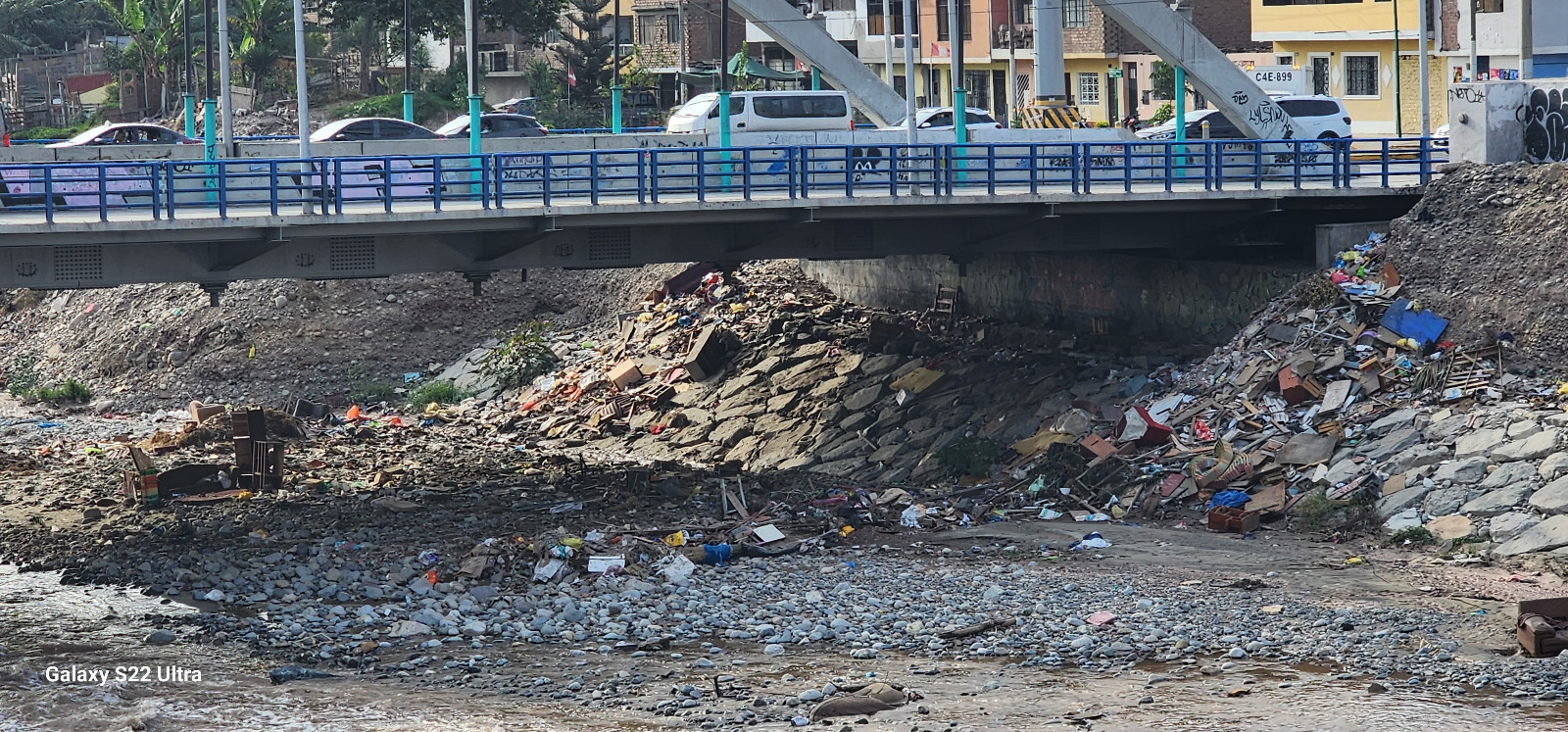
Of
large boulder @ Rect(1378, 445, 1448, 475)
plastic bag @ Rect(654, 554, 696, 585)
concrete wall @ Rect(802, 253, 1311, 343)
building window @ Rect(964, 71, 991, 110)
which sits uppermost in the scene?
building window @ Rect(964, 71, 991, 110)

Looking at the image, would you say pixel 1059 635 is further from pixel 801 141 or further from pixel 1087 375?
pixel 801 141

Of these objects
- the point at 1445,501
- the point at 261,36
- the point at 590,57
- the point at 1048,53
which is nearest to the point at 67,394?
the point at 1048,53

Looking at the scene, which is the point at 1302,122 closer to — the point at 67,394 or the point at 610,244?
the point at 610,244

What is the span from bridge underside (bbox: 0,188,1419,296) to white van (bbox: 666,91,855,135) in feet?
24.5

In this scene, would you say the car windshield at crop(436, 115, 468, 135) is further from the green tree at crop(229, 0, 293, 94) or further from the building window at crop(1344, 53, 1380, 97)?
the building window at crop(1344, 53, 1380, 97)

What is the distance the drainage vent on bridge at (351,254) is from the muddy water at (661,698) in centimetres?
738

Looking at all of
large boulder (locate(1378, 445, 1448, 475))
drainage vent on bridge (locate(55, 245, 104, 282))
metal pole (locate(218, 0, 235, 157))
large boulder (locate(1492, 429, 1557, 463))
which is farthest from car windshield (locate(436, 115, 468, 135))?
large boulder (locate(1492, 429, 1557, 463))

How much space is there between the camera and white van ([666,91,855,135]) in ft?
117

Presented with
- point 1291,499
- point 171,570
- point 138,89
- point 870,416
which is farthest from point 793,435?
point 138,89

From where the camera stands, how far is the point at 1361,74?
166 feet

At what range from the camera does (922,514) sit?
23.6 meters

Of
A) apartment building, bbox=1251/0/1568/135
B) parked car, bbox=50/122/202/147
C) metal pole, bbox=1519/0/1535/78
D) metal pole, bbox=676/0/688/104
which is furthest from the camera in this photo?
metal pole, bbox=676/0/688/104

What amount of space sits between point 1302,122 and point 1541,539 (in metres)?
18.3

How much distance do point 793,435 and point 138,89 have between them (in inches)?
1675
